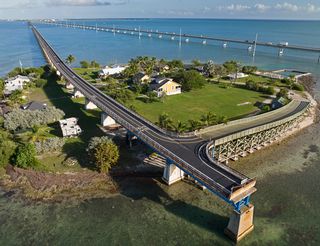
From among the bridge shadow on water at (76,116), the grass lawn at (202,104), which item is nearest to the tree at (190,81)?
the grass lawn at (202,104)

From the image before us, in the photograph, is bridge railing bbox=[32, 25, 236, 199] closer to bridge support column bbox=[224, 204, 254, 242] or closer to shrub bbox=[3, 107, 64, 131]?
bridge support column bbox=[224, 204, 254, 242]

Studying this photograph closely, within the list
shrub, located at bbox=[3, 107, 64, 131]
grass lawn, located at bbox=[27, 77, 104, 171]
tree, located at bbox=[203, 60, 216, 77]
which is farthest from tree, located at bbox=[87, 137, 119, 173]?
tree, located at bbox=[203, 60, 216, 77]

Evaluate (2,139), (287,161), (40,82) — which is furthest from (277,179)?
(40,82)

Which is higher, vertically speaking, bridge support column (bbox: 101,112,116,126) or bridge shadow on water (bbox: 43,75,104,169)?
bridge support column (bbox: 101,112,116,126)

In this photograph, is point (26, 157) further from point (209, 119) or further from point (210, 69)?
point (210, 69)

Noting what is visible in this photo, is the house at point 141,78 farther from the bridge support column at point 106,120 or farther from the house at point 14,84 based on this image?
the house at point 14,84

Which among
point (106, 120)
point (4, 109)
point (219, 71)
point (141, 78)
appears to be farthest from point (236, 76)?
point (4, 109)

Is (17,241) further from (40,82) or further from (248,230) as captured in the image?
(40,82)
